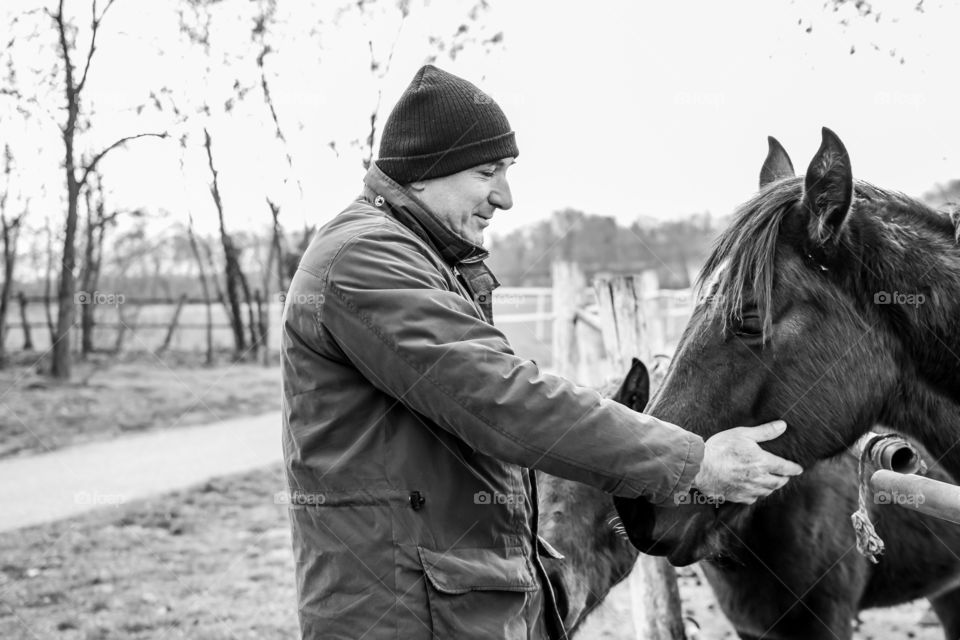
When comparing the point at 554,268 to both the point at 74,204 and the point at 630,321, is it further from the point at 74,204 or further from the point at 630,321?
the point at 74,204

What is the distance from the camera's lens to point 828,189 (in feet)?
5.82

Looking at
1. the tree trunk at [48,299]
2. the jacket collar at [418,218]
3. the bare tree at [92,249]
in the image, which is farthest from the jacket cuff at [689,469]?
the tree trunk at [48,299]

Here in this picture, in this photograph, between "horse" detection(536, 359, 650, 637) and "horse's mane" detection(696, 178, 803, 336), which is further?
"horse" detection(536, 359, 650, 637)

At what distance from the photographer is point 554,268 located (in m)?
7.84

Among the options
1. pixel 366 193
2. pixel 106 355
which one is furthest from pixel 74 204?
pixel 366 193

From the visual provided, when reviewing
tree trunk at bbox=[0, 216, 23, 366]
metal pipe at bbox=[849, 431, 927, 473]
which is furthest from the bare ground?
tree trunk at bbox=[0, 216, 23, 366]

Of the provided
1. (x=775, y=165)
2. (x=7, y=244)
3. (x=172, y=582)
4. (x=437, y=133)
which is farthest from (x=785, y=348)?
(x=7, y=244)

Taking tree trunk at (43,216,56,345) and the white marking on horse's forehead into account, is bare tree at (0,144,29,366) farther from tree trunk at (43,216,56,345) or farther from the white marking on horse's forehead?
the white marking on horse's forehead

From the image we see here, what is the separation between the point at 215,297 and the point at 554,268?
738 cm

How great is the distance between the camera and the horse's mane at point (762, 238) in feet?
6.09

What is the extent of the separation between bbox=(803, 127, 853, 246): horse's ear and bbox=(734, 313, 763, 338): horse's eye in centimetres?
24

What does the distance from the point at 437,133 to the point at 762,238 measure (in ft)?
2.87

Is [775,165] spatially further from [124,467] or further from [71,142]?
[124,467]

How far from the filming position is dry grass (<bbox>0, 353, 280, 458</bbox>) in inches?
369
